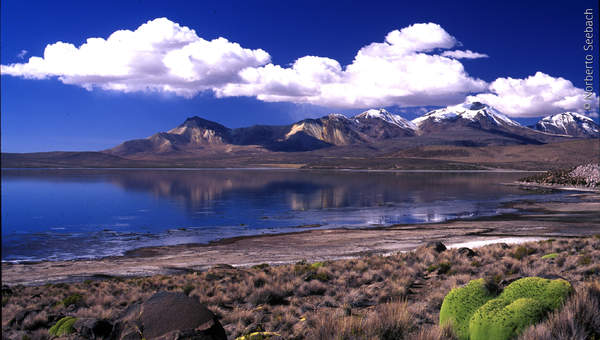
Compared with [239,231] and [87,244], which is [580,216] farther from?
[87,244]

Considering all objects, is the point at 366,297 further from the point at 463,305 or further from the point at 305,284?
the point at 463,305

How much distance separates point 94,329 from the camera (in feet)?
27.2

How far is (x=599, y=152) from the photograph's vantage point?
193750 mm

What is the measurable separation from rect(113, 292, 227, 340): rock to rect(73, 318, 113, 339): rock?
1108mm

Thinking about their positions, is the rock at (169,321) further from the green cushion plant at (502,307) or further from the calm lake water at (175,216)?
the calm lake water at (175,216)

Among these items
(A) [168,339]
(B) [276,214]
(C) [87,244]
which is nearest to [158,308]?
(A) [168,339]

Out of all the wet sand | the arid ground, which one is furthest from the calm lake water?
the arid ground

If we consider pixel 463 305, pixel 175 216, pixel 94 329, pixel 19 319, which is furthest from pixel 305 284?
pixel 175 216

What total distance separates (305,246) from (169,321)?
23.3 meters

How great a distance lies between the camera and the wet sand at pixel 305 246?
22578 millimetres

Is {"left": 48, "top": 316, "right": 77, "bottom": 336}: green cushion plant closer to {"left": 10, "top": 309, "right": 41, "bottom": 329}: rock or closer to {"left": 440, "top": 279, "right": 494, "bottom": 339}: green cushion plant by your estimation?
{"left": 10, "top": 309, "right": 41, "bottom": 329}: rock

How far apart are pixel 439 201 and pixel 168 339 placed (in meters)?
62.9

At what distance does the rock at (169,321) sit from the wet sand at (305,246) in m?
14.6

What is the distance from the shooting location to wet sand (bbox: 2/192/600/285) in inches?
889
